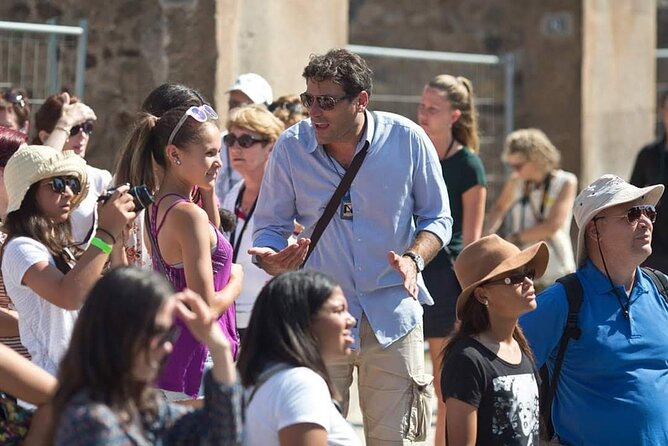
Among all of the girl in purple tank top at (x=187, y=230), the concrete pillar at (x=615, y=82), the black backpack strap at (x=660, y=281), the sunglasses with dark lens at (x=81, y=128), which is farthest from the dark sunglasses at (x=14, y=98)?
the concrete pillar at (x=615, y=82)

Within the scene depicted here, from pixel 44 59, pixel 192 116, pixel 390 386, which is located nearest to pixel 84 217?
pixel 192 116

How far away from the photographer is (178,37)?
8.05 metres

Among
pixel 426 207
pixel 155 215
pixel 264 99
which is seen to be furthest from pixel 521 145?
pixel 155 215

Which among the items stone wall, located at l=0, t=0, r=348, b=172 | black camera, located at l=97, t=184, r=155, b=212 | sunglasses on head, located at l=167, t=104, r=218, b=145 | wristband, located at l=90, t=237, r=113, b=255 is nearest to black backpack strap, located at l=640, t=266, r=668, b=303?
sunglasses on head, located at l=167, t=104, r=218, b=145

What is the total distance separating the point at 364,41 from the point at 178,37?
4.44m

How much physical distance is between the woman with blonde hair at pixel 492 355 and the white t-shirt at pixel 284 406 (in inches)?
30.2

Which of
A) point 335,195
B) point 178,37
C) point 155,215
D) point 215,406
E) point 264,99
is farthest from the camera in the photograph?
point 178,37

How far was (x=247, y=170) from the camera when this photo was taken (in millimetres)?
6062

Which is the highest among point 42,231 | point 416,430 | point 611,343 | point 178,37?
point 178,37

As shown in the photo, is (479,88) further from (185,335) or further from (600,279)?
(185,335)

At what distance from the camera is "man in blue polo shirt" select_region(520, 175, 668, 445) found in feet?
15.0

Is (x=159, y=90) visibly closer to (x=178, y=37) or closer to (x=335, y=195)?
(x=335, y=195)

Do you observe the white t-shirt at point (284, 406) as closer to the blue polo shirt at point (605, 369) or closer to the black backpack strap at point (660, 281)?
the blue polo shirt at point (605, 369)

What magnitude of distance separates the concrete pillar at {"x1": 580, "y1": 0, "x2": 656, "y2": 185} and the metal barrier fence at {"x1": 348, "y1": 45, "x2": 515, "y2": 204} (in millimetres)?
681
